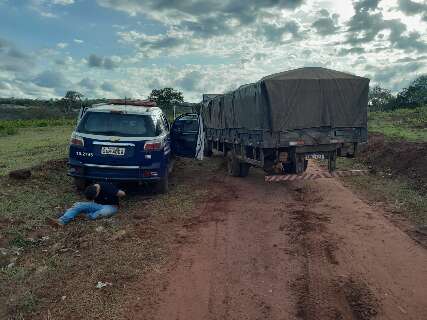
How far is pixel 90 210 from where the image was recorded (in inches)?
306

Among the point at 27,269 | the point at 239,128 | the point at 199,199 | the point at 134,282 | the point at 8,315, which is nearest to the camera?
the point at 8,315

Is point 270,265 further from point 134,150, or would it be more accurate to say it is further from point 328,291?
point 134,150

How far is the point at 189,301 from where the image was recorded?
176 inches

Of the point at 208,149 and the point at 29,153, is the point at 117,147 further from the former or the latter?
the point at 29,153

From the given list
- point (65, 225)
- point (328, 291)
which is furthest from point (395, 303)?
point (65, 225)

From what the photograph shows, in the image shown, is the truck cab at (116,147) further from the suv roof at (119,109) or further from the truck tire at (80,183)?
the truck tire at (80,183)

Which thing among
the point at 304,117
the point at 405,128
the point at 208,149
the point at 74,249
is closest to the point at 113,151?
the point at 74,249

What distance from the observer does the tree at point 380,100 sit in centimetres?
6353

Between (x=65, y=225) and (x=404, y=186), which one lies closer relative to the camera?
(x=65, y=225)

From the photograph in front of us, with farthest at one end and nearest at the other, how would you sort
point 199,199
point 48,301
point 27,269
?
point 199,199
point 27,269
point 48,301

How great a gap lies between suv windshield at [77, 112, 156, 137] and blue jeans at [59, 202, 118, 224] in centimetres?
160

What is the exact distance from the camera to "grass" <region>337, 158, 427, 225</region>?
813 centimetres

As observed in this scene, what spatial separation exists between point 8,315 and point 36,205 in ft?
14.4

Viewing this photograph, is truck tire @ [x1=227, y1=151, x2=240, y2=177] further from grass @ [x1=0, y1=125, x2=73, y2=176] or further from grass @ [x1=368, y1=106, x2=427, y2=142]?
grass @ [x1=368, y1=106, x2=427, y2=142]
